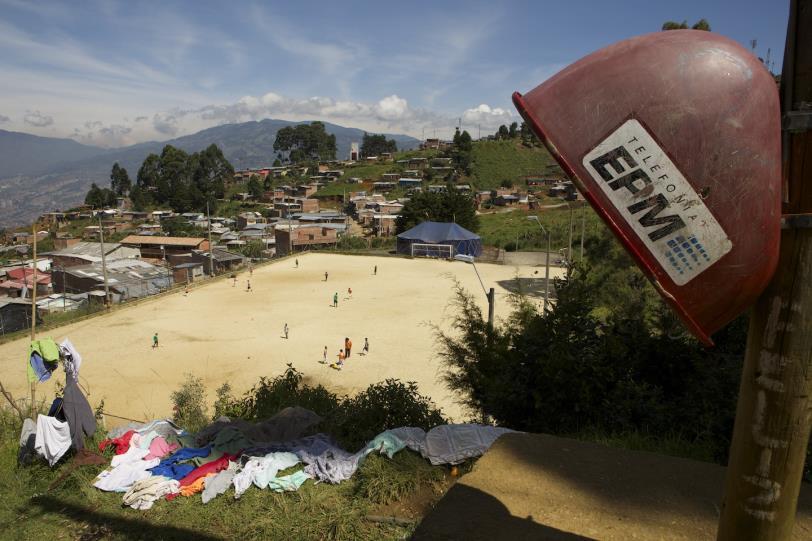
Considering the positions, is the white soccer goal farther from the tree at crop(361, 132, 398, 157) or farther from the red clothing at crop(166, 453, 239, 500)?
the tree at crop(361, 132, 398, 157)

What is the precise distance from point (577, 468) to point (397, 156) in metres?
107

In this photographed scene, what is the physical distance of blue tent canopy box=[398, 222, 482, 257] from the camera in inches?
1486

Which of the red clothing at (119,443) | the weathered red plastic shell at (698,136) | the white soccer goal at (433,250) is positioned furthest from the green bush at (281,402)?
the white soccer goal at (433,250)

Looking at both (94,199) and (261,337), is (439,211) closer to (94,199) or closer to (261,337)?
(261,337)

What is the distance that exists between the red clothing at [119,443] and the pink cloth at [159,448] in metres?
0.30

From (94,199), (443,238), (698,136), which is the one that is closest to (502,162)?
(443,238)

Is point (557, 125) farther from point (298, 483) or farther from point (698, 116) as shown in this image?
point (298, 483)

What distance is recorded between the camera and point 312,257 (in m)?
40.1

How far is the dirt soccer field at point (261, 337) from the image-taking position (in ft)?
47.9

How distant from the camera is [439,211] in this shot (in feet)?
146

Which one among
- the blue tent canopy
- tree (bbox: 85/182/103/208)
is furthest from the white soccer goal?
tree (bbox: 85/182/103/208)

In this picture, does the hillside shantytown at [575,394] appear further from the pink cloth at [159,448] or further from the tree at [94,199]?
the tree at [94,199]

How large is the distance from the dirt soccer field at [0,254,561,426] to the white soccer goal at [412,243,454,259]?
5929 mm

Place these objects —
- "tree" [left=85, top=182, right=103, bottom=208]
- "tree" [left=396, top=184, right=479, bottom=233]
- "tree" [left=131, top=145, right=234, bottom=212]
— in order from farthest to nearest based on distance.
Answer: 1. "tree" [left=85, top=182, right=103, bottom=208]
2. "tree" [left=131, top=145, right=234, bottom=212]
3. "tree" [left=396, top=184, right=479, bottom=233]
